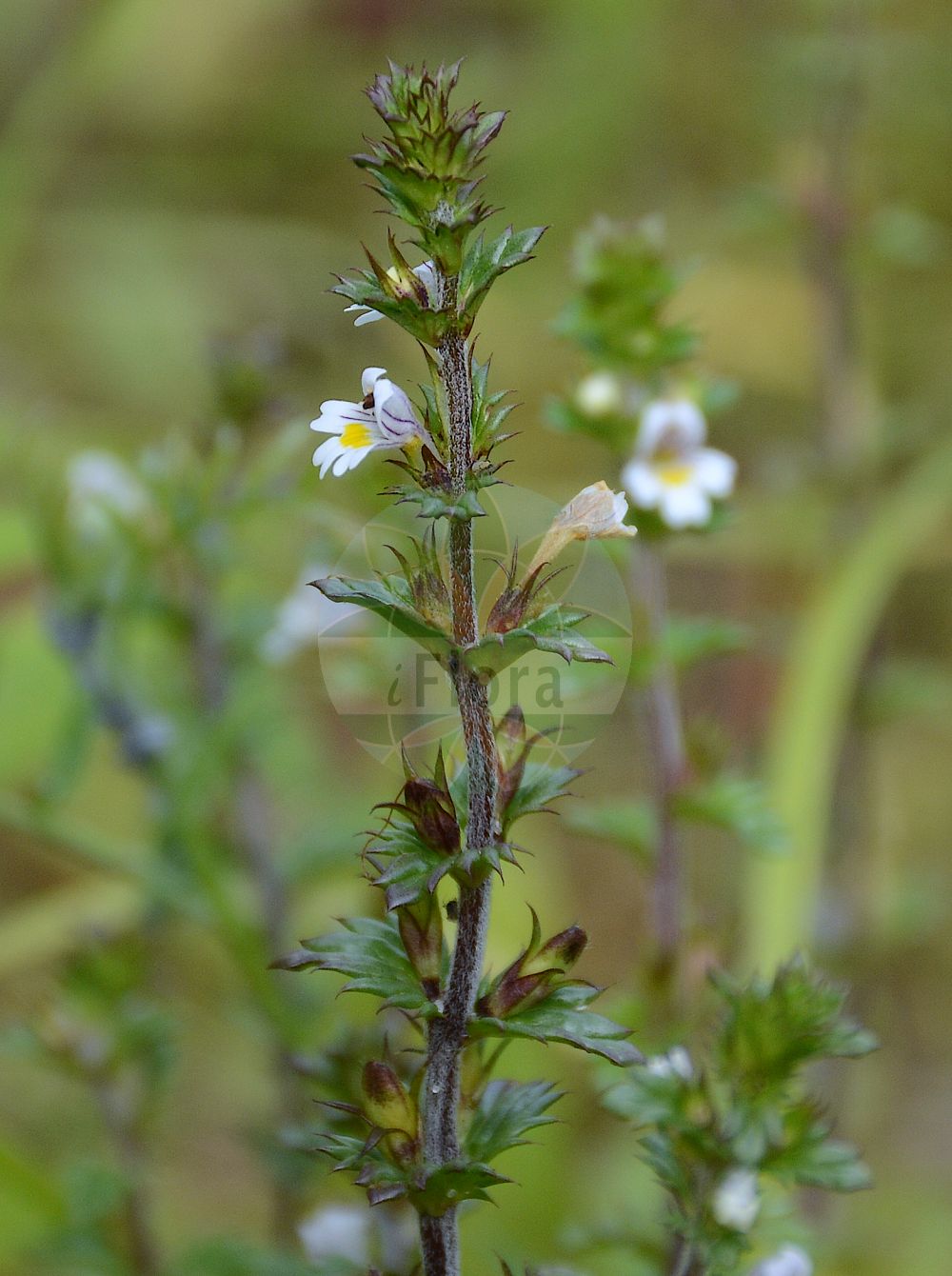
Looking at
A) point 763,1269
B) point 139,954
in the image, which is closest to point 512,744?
point 763,1269

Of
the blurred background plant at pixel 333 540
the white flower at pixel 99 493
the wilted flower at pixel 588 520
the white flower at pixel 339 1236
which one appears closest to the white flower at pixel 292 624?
the blurred background plant at pixel 333 540

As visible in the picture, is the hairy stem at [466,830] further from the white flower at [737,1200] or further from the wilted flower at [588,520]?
the white flower at [737,1200]

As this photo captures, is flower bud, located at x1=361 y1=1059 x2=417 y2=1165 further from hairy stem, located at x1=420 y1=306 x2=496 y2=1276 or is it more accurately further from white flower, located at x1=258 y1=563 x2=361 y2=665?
white flower, located at x1=258 y1=563 x2=361 y2=665

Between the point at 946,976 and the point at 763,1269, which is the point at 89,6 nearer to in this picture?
the point at 946,976

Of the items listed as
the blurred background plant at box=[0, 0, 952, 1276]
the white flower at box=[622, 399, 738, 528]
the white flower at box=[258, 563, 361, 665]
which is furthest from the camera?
the white flower at box=[258, 563, 361, 665]

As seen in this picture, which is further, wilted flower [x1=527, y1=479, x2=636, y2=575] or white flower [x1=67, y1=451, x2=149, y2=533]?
white flower [x1=67, y1=451, x2=149, y2=533]

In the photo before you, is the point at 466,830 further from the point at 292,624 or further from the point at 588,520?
the point at 292,624

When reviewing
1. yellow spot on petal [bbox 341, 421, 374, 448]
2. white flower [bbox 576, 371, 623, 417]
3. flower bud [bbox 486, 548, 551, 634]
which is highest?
white flower [bbox 576, 371, 623, 417]

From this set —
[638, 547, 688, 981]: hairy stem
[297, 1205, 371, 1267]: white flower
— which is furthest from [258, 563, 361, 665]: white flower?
[297, 1205, 371, 1267]: white flower
